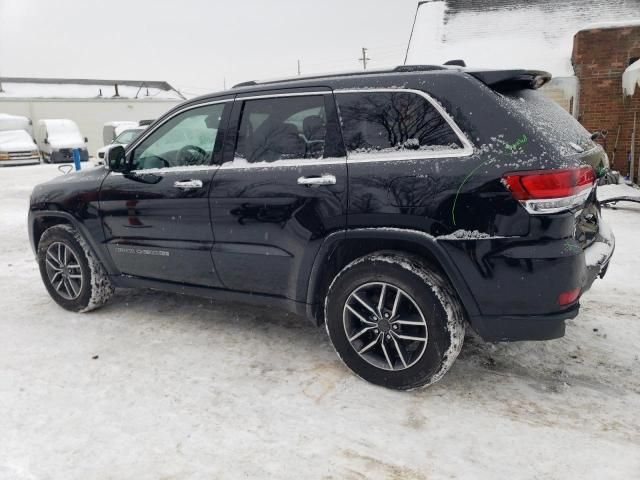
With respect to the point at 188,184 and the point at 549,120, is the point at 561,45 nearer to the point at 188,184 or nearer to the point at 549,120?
the point at 549,120

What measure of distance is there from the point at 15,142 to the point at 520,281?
24.8m

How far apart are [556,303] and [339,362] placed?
1.43 metres

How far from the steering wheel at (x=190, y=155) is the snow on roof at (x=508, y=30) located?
12.0m

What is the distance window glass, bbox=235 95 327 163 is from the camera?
309 cm

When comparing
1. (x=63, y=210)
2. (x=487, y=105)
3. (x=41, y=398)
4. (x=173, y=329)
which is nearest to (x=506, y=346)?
(x=487, y=105)

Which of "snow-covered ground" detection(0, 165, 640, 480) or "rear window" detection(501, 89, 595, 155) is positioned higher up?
"rear window" detection(501, 89, 595, 155)

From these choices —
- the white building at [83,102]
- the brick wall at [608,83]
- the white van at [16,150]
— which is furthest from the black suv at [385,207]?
the white building at [83,102]

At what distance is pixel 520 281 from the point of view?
8.30 feet

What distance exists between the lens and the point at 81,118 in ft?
113

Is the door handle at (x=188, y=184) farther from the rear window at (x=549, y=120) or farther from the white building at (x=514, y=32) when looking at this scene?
the white building at (x=514, y=32)

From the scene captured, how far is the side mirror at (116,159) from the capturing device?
3.81 m

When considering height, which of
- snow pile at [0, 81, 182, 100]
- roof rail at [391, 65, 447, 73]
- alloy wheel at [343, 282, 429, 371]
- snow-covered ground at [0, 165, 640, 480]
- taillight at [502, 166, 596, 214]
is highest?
snow pile at [0, 81, 182, 100]

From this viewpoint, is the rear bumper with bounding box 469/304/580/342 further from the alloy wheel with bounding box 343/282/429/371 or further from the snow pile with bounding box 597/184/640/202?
the snow pile with bounding box 597/184/640/202

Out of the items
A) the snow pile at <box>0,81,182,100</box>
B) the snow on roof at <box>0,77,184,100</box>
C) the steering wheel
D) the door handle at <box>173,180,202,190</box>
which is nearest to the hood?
the snow pile at <box>0,81,182,100</box>
